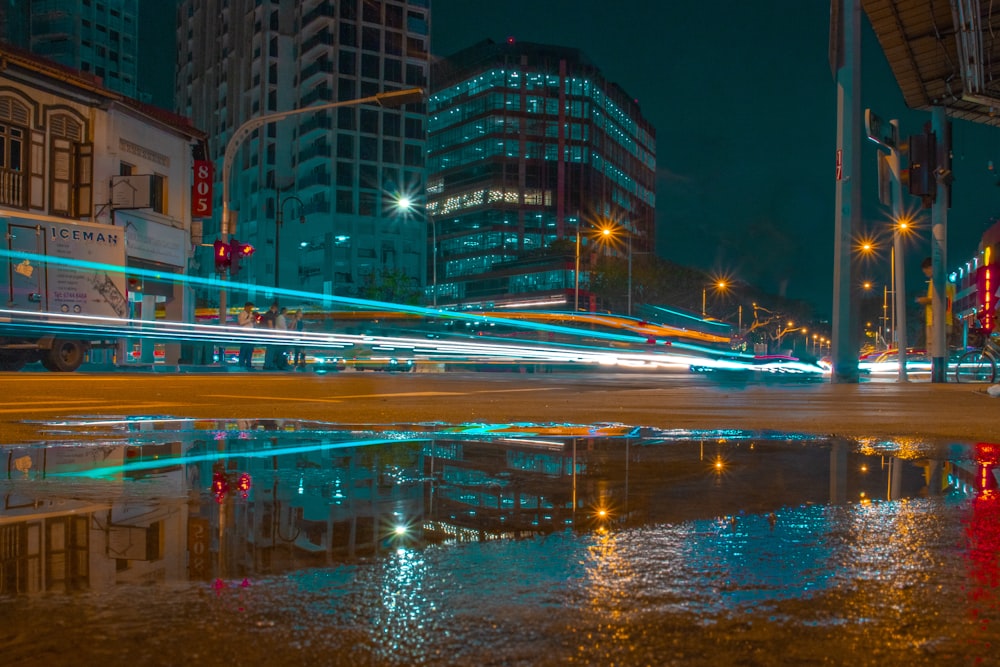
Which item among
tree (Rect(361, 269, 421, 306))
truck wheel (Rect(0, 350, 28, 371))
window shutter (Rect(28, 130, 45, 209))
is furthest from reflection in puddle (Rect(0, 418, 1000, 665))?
tree (Rect(361, 269, 421, 306))

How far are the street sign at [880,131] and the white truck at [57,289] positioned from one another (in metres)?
20.3

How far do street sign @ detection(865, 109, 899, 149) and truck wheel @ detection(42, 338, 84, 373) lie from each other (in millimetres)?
20542

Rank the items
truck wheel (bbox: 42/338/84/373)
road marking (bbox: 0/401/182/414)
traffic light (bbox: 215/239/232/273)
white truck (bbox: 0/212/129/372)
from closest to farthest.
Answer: road marking (bbox: 0/401/182/414), white truck (bbox: 0/212/129/372), truck wheel (bbox: 42/338/84/373), traffic light (bbox: 215/239/232/273)

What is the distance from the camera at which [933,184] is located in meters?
18.7

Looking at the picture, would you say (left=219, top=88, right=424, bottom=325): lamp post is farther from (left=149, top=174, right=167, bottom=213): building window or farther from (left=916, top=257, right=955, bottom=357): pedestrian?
(left=916, top=257, right=955, bottom=357): pedestrian

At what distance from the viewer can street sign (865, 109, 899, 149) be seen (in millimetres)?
19625

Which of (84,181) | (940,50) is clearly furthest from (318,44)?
(940,50)

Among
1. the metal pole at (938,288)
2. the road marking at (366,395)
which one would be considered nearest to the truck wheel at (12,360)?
the road marking at (366,395)

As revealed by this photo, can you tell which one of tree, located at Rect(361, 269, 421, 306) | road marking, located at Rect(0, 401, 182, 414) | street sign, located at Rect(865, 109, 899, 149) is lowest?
road marking, located at Rect(0, 401, 182, 414)

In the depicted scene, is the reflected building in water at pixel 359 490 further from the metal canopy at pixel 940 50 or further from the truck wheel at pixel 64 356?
the truck wheel at pixel 64 356

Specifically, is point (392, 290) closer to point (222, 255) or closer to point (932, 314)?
point (222, 255)

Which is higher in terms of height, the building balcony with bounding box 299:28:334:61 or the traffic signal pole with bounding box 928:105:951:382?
the building balcony with bounding box 299:28:334:61

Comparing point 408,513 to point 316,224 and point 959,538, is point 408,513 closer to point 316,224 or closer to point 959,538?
point 959,538

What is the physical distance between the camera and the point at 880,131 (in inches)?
784
